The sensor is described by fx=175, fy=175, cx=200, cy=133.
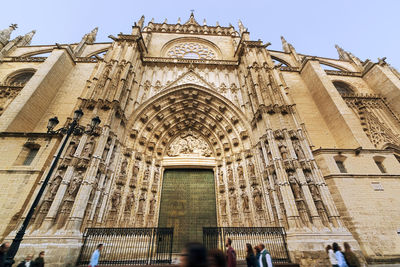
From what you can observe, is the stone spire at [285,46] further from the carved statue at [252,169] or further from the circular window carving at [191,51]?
the carved statue at [252,169]

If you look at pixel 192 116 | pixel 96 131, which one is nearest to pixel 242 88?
pixel 192 116

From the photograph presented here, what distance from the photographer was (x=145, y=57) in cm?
1298

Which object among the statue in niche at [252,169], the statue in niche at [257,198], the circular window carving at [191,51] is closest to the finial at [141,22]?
the circular window carving at [191,51]

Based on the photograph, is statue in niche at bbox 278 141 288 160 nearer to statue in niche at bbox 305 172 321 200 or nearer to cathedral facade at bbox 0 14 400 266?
cathedral facade at bbox 0 14 400 266

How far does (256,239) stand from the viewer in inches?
259

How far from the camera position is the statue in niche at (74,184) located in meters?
6.39

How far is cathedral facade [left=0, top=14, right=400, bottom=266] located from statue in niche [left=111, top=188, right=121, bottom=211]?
4cm

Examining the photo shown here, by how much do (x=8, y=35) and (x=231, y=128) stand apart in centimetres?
2226

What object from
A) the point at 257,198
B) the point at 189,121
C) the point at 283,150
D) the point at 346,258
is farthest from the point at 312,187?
the point at 189,121

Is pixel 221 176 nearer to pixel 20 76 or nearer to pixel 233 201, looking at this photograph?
pixel 233 201

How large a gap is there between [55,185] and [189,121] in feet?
24.8

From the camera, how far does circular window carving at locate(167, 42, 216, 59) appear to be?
15.5 metres

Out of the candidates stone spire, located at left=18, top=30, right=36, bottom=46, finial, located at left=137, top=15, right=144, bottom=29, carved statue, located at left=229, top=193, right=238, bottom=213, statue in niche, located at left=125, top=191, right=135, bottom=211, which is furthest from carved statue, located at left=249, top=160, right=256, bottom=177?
stone spire, located at left=18, top=30, right=36, bottom=46

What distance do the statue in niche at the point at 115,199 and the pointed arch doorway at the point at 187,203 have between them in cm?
216
